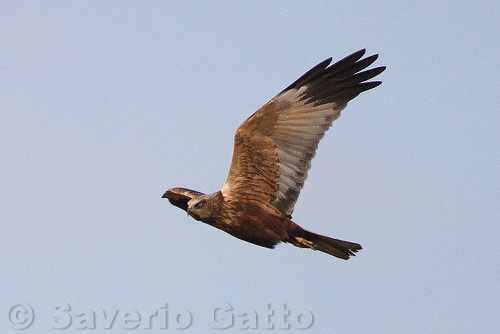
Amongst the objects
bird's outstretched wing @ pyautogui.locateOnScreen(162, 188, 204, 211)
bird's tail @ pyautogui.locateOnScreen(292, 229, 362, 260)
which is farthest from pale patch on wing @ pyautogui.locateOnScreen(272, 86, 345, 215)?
bird's outstretched wing @ pyautogui.locateOnScreen(162, 188, 204, 211)

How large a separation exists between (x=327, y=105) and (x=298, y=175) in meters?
0.97

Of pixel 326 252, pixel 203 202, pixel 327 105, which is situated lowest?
pixel 326 252

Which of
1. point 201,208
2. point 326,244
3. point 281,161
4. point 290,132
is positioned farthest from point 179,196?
point 326,244

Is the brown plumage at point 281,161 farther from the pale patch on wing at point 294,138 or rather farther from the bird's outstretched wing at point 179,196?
the bird's outstretched wing at point 179,196

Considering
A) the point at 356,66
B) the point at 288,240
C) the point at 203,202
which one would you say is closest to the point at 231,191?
the point at 203,202

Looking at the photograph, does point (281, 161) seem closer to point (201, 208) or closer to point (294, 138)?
point (294, 138)

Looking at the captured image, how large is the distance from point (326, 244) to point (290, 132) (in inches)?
55.9

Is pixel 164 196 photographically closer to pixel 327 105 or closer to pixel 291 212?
pixel 291 212

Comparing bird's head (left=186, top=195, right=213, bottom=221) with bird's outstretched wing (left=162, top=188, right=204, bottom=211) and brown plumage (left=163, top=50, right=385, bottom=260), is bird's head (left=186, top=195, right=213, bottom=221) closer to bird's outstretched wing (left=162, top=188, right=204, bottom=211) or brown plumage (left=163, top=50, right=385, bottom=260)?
brown plumage (left=163, top=50, right=385, bottom=260)

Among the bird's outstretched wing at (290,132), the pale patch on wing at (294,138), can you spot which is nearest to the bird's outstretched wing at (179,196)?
the bird's outstretched wing at (290,132)

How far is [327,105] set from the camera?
27.3 feet

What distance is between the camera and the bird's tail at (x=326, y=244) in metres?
7.80

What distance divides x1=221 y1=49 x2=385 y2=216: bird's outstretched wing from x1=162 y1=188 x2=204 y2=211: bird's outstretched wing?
125 centimetres

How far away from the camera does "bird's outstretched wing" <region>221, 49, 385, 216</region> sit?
7922 mm
